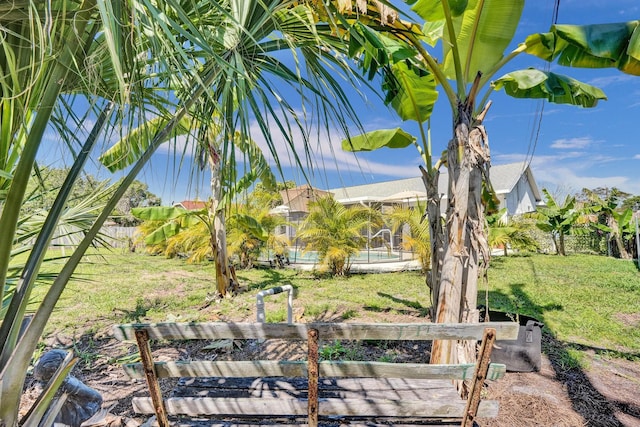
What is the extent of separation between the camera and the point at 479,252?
3125 millimetres

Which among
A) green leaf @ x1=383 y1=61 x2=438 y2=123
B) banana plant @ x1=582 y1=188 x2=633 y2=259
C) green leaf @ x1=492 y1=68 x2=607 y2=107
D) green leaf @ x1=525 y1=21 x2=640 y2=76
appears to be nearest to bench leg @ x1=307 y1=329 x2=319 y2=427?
green leaf @ x1=383 y1=61 x2=438 y2=123

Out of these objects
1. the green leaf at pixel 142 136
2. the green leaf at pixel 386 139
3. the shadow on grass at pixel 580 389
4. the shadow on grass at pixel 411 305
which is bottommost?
the shadow on grass at pixel 580 389

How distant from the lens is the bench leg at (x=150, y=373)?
1.76 meters

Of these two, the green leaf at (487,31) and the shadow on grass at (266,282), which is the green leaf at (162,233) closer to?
the shadow on grass at (266,282)

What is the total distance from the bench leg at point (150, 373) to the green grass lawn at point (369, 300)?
2.51m

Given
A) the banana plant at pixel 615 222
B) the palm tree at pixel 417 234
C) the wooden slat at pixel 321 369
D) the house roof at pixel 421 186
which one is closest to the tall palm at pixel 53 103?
the wooden slat at pixel 321 369

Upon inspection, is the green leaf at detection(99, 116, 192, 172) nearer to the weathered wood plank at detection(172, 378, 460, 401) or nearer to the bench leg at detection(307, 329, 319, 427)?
the bench leg at detection(307, 329, 319, 427)

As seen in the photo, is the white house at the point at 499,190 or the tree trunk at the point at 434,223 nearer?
the tree trunk at the point at 434,223

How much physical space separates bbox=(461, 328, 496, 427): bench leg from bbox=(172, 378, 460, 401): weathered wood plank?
0.22m


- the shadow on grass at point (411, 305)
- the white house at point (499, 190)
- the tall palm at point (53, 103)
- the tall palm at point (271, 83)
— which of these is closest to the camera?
the tall palm at point (53, 103)

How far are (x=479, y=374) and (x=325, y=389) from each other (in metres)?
1.11

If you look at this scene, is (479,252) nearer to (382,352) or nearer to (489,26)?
(382,352)

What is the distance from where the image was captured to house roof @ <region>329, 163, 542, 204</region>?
1788 cm

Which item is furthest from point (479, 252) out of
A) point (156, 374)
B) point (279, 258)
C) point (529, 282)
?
point (279, 258)
